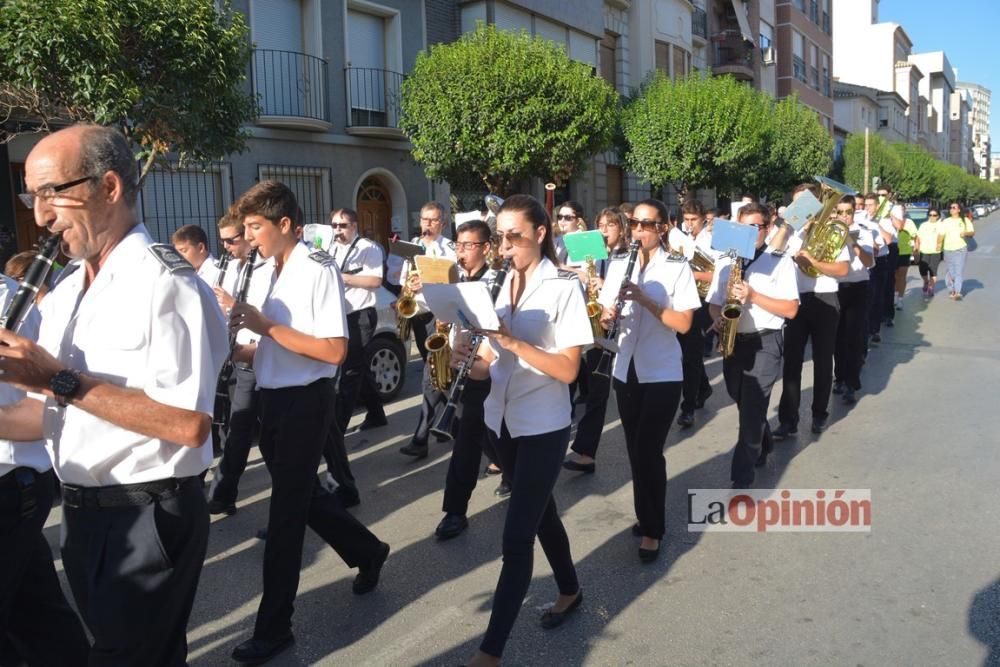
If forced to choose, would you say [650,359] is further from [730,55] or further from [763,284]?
[730,55]

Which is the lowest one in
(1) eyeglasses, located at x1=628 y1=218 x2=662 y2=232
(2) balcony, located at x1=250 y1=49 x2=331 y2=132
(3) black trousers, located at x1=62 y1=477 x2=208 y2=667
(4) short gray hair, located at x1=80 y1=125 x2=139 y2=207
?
(3) black trousers, located at x1=62 y1=477 x2=208 y2=667

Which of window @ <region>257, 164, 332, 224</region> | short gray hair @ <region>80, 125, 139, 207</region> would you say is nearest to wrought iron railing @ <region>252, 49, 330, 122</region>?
window @ <region>257, 164, 332, 224</region>

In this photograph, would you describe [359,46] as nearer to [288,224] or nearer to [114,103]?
[114,103]

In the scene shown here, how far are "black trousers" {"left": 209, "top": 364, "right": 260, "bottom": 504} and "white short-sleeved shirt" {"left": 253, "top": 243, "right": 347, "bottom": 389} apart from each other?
1.64 metres

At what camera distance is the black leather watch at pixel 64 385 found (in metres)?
1.90

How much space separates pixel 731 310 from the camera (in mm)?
5348

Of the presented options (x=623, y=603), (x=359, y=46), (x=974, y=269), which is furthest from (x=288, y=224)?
(x=974, y=269)

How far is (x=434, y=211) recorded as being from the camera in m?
7.23

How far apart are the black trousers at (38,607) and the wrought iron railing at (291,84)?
40.7 feet

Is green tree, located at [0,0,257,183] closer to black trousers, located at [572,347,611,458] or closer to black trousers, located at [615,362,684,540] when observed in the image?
black trousers, located at [572,347,611,458]

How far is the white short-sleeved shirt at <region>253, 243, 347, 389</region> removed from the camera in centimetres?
335

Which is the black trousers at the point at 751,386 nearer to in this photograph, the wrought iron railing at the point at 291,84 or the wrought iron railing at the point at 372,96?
the wrought iron railing at the point at 291,84

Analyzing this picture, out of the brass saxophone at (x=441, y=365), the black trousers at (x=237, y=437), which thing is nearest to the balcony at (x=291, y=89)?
the black trousers at (x=237, y=437)

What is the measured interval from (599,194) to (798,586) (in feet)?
67.8
